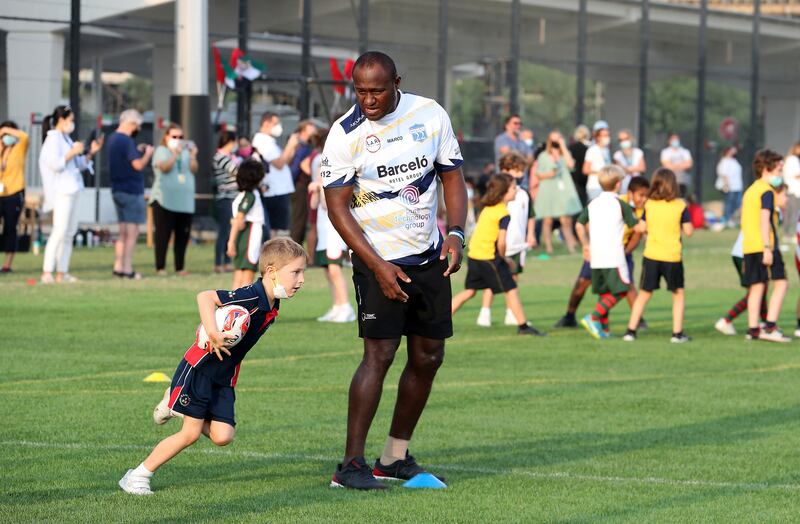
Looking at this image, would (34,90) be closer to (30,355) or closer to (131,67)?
(131,67)

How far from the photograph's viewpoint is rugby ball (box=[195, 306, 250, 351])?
20.9 feet

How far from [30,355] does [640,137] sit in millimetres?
26784

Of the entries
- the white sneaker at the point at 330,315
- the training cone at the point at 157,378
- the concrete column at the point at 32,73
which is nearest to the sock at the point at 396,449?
the training cone at the point at 157,378

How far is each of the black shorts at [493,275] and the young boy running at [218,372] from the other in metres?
7.29

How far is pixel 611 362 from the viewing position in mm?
12055

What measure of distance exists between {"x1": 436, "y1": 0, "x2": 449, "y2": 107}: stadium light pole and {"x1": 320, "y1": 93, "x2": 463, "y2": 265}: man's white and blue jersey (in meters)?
24.8

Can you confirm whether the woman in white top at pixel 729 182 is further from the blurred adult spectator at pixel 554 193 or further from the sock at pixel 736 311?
the sock at pixel 736 311

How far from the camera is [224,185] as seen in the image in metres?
19.5

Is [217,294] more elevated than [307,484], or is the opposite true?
[217,294]

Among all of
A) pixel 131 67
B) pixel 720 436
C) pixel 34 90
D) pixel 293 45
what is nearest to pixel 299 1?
pixel 293 45

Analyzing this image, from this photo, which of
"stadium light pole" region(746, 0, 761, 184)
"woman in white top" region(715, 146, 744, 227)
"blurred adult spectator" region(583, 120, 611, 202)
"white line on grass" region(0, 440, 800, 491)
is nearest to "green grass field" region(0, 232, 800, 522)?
"white line on grass" region(0, 440, 800, 491)

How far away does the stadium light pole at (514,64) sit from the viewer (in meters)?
33.0

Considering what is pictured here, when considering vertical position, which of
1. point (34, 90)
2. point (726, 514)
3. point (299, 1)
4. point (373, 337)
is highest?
point (299, 1)

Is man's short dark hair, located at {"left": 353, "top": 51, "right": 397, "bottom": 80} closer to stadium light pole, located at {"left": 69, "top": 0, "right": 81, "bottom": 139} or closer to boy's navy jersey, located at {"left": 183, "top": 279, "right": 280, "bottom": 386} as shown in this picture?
boy's navy jersey, located at {"left": 183, "top": 279, "right": 280, "bottom": 386}
